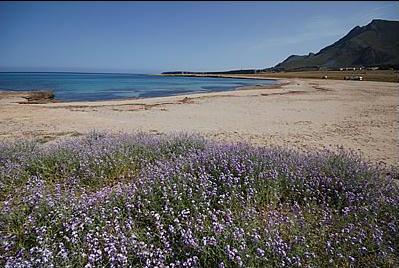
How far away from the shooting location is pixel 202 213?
3.87 metres

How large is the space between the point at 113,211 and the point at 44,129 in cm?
1055

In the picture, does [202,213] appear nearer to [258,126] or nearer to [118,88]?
[258,126]

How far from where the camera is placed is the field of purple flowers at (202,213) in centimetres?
301

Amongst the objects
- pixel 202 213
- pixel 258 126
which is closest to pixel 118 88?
pixel 258 126

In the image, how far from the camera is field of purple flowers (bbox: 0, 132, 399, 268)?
3.01 m

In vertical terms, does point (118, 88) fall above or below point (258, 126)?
above

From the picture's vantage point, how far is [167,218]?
3.75 metres

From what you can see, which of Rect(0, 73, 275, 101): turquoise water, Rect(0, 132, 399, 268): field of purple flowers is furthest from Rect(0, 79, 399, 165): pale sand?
Rect(0, 73, 275, 101): turquoise water

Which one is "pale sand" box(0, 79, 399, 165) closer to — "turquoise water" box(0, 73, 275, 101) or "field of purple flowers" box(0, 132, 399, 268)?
"field of purple flowers" box(0, 132, 399, 268)

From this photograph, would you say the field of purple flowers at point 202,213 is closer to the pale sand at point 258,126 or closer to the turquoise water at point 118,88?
the pale sand at point 258,126

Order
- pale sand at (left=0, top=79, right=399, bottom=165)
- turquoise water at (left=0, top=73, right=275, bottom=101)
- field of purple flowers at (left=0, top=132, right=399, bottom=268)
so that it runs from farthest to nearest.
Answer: turquoise water at (left=0, top=73, right=275, bottom=101) < pale sand at (left=0, top=79, right=399, bottom=165) < field of purple flowers at (left=0, top=132, right=399, bottom=268)

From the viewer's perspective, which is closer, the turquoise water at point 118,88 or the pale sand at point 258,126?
the pale sand at point 258,126

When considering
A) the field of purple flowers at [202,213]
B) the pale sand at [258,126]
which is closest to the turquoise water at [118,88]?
the pale sand at [258,126]

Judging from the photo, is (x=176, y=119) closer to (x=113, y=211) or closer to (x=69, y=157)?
(x=69, y=157)
